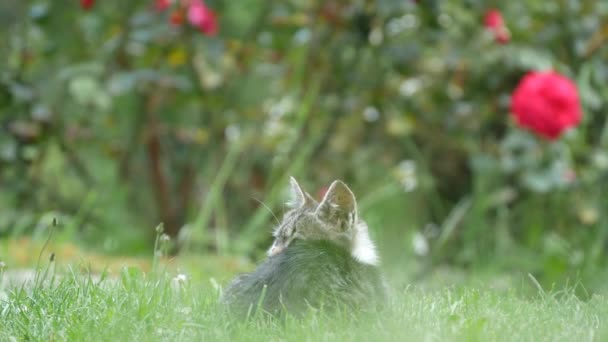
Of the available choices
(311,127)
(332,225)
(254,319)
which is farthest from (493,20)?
(254,319)

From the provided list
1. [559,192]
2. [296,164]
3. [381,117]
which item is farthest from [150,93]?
[559,192]

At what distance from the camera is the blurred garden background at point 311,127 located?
6.71m

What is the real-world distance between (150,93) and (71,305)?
3.48m

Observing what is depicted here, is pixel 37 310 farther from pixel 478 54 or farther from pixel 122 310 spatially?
pixel 478 54

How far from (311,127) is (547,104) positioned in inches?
64.7

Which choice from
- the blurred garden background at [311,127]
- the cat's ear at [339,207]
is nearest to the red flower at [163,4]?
the blurred garden background at [311,127]

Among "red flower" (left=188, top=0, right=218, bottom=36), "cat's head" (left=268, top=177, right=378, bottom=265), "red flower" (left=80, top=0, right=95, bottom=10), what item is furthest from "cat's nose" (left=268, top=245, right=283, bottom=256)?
"red flower" (left=80, top=0, right=95, bottom=10)

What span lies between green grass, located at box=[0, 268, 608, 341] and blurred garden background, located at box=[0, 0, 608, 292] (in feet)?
9.14

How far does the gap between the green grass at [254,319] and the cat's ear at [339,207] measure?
0.32m

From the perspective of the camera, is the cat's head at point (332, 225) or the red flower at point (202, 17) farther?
the red flower at point (202, 17)

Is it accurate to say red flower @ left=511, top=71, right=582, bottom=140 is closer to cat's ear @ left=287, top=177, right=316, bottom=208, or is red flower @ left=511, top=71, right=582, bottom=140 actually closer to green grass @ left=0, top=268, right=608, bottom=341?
green grass @ left=0, top=268, right=608, bottom=341

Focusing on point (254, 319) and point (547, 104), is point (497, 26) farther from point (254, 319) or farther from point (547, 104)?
point (254, 319)

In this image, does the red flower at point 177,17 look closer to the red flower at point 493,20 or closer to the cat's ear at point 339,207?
the red flower at point 493,20

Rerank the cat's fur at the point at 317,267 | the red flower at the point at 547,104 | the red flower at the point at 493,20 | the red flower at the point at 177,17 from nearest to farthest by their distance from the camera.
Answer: the cat's fur at the point at 317,267 < the red flower at the point at 547,104 < the red flower at the point at 177,17 < the red flower at the point at 493,20
